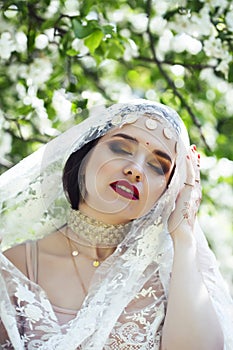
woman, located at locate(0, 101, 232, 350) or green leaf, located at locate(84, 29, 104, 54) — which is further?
green leaf, located at locate(84, 29, 104, 54)

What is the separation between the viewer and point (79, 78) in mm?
4012

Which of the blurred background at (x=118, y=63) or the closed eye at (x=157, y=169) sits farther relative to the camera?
the blurred background at (x=118, y=63)

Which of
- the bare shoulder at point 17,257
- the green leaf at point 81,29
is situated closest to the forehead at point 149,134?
the bare shoulder at point 17,257

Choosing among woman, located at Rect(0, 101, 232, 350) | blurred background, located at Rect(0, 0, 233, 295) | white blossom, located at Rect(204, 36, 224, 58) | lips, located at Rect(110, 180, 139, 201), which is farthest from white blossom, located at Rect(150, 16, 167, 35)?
lips, located at Rect(110, 180, 139, 201)

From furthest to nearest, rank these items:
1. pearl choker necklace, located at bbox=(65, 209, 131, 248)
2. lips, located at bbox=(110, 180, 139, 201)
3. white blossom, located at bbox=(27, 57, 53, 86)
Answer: white blossom, located at bbox=(27, 57, 53, 86)
pearl choker necklace, located at bbox=(65, 209, 131, 248)
lips, located at bbox=(110, 180, 139, 201)

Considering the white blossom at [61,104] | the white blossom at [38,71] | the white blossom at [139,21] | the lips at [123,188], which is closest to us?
the lips at [123,188]

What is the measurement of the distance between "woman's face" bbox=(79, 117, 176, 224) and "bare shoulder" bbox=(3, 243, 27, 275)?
0.68 feet

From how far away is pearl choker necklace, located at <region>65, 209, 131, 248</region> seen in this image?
104 inches

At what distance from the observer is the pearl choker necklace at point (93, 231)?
8.64 feet

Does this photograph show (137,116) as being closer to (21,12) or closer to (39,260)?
(39,260)

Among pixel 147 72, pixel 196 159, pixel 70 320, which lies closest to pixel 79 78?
pixel 147 72

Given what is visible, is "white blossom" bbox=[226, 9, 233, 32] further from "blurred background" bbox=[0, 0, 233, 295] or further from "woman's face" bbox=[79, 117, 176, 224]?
"woman's face" bbox=[79, 117, 176, 224]

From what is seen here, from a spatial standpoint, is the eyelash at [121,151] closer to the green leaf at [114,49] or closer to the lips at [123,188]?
the lips at [123,188]

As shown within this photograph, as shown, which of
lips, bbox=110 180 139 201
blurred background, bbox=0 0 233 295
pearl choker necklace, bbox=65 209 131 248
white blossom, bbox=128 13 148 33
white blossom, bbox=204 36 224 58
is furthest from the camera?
white blossom, bbox=128 13 148 33
